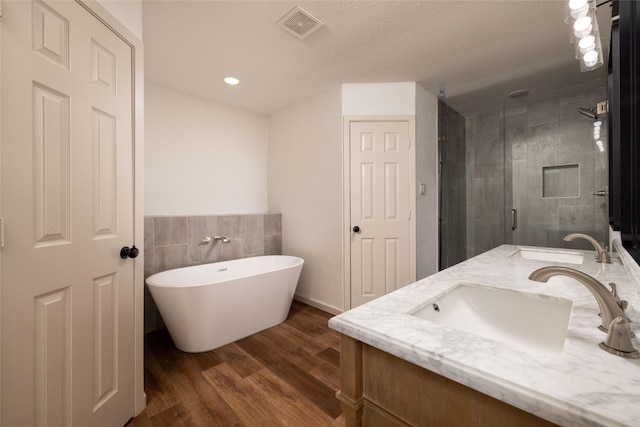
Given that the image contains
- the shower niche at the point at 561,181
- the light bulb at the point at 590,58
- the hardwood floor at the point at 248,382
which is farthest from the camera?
the shower niche at the point at 561,181

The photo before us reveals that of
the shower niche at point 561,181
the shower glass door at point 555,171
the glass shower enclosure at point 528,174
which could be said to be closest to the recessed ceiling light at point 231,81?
the glass shower enclosure at point 528,174

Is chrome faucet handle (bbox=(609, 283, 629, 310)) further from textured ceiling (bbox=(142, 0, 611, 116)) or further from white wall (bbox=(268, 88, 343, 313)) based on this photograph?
white wall (bbox=(268, 88, 343, 313))

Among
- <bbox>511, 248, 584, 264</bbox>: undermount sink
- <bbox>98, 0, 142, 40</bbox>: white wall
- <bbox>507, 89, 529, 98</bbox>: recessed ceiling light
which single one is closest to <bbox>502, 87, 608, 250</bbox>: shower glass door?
<bbox>507, 89, 529, 98</bbox>: recessed ceiling light

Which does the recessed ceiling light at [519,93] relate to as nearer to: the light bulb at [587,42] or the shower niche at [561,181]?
the shower niche at [561,181]

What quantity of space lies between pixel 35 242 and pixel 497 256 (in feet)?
7.64

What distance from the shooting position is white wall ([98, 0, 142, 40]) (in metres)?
1.29

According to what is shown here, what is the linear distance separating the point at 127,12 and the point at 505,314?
2298 mm

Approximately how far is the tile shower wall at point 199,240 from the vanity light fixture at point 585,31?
292cm

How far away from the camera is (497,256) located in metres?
1.67

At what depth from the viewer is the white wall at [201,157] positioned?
2619 millimetres

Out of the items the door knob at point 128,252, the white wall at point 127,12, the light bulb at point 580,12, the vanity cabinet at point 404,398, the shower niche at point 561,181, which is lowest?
the vanity cabinet at point 404,398

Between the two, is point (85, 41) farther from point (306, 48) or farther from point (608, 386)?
point (608, 386)

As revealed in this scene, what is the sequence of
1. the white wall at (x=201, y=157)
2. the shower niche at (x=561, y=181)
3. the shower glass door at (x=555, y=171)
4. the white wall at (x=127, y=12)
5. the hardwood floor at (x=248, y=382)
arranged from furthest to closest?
the white wall at (x=201, y=157)
the shower niche at (x=561, y=181)
the shower glass door at (x=555, y=171)
the hardwood floor at (x=248, y=382)
the white wall at (x=127, y=12)

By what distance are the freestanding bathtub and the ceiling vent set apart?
1922mm
